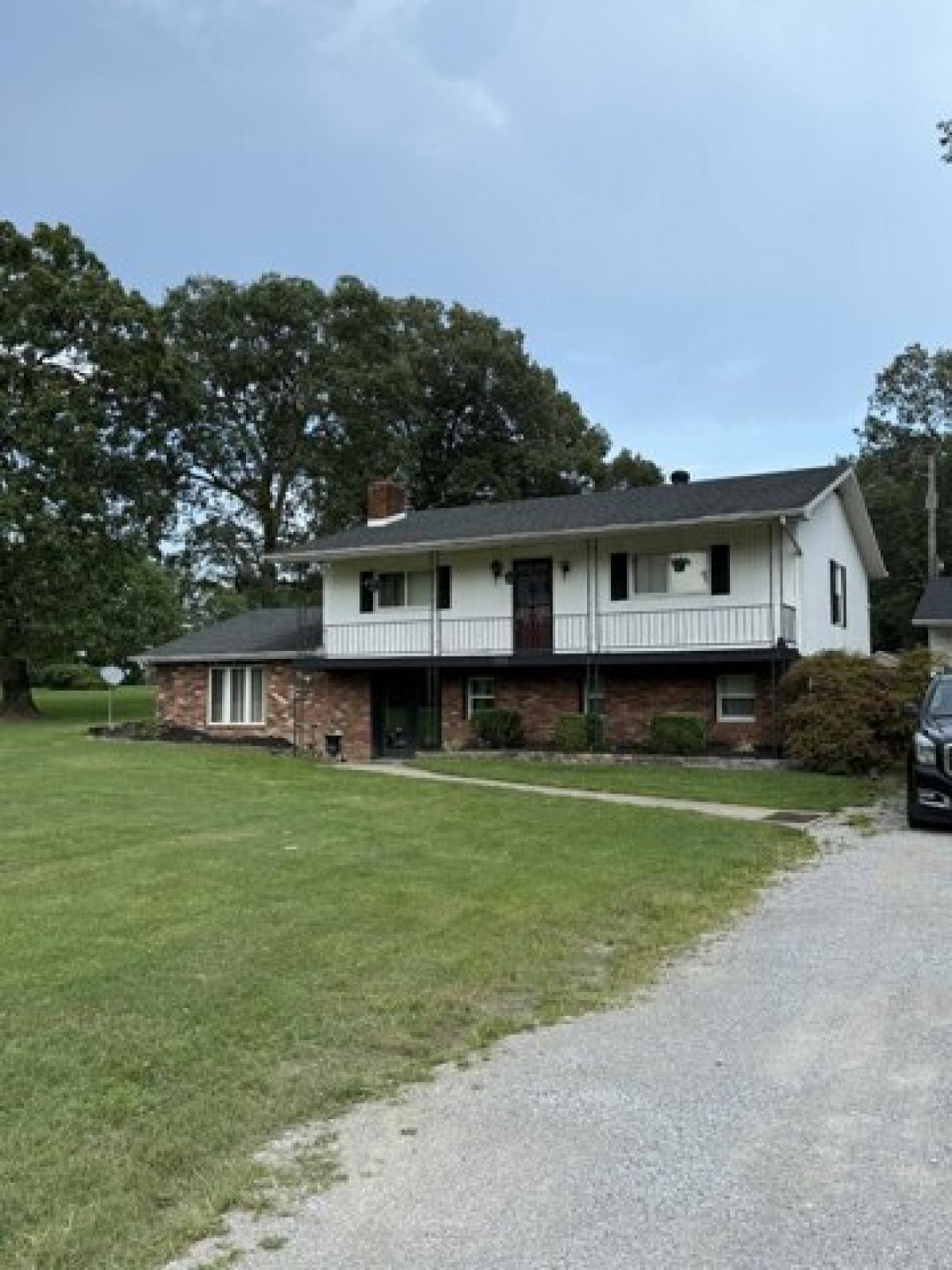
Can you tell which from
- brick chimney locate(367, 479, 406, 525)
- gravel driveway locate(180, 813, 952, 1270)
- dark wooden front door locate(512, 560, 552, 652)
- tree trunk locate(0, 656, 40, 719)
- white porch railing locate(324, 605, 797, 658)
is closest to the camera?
gravel driveway locate(180, 813, 952, 1270)

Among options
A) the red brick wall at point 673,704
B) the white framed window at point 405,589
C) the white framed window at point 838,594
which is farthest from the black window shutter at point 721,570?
the white framed window at point 405,589

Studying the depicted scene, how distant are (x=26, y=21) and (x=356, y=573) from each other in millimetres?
12357

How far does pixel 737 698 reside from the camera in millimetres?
20906

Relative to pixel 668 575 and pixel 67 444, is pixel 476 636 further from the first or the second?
pixel 67 444

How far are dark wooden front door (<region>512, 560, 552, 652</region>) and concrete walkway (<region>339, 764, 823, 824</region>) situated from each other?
15.5 feet

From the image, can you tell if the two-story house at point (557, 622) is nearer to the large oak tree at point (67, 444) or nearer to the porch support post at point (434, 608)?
the porch support post at point (434, 608)

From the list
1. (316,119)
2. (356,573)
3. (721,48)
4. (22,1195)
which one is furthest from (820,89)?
(22,1195)

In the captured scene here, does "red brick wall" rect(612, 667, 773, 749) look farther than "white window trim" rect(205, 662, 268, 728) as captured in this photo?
No

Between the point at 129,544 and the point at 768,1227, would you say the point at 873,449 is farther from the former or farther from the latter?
the point at 768,1227

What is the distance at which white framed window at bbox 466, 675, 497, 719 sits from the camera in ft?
77.1

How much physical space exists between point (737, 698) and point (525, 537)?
5.19 metres

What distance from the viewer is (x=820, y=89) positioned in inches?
630

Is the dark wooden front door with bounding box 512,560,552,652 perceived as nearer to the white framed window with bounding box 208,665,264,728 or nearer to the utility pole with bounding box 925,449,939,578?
the white framed window with bounding box 208,665,264,728

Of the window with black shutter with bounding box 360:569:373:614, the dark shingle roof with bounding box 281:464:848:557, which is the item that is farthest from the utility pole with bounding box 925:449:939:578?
the window with black shutter with bounding box 360:569:373:614
